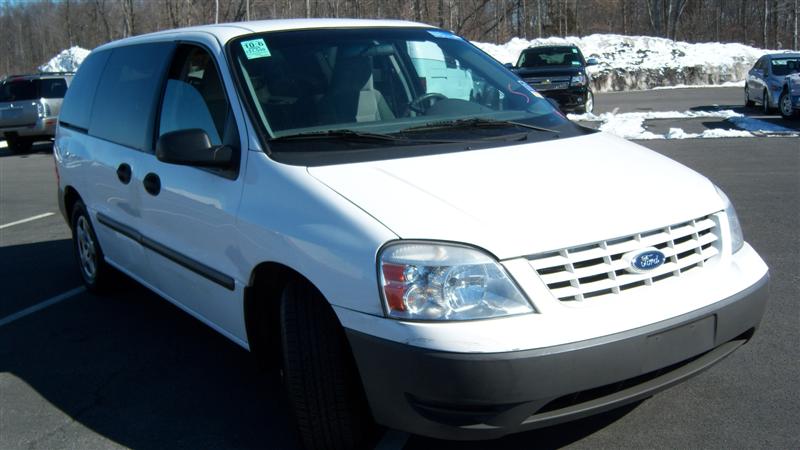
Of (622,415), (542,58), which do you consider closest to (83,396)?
(622,415)

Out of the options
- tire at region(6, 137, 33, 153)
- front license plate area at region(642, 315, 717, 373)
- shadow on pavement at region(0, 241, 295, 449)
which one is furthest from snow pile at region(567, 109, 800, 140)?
tire at region(6, 137, 33, 153)

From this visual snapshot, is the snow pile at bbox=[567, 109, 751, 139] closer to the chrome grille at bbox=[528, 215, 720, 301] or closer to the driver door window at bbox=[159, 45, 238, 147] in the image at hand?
the driver door window at bbox=[159, 45, 238, 147]

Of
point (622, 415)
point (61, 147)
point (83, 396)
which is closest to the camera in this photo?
point (622, 415)

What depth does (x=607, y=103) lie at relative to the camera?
25.5 m

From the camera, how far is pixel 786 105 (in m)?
17.3

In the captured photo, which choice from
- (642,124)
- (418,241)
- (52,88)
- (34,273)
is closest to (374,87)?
(418,241)

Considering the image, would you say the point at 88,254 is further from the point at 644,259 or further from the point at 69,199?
the point at 644,259

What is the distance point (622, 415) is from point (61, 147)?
4654mm

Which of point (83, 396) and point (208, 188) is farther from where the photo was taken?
point (83, 396)

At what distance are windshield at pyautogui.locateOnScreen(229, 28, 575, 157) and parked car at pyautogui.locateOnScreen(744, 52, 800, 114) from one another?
15.4 m

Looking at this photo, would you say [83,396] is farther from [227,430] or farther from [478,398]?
[478,398]

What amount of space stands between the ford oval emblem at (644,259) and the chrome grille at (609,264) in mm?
14

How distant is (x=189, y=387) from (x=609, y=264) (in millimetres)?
2467

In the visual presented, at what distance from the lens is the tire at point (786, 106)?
17.1 m
